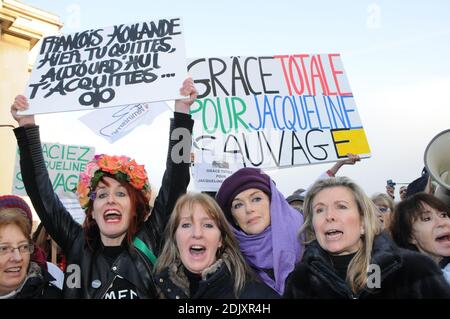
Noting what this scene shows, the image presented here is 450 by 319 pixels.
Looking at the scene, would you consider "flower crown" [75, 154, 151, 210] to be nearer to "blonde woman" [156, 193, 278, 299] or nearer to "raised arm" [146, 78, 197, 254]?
"raised arm" [146, 78, 197, 254]

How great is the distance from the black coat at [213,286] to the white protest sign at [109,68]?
3.97 ft

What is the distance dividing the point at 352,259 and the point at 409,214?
856 mm

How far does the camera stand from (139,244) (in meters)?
2.50

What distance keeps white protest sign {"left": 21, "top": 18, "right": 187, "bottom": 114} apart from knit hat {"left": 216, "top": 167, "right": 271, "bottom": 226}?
2.30 ft

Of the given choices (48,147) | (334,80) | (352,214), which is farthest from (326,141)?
(48,147)

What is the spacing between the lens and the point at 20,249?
2.38 m

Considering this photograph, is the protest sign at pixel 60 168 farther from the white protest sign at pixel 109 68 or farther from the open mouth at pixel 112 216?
the open mouth at pixel 112 216

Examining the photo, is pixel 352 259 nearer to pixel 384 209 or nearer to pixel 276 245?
pixel 276 245

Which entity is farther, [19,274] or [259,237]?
[259,237]

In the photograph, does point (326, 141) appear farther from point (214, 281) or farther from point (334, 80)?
point (214, 281)

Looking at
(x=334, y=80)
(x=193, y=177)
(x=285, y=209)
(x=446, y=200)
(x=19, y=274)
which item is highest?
(x=334, y=80)

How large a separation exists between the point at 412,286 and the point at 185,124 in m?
1.60

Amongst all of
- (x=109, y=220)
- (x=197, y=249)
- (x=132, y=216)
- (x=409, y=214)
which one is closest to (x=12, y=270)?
(x=109, y=220)

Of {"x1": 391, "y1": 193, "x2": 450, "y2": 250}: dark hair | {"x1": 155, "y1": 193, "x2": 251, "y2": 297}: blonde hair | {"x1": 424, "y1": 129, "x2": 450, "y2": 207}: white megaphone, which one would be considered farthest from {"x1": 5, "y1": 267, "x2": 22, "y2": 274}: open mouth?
{"x1": 424, "y1": 129, "x2": 450, "y2": 207}: white megaphone
